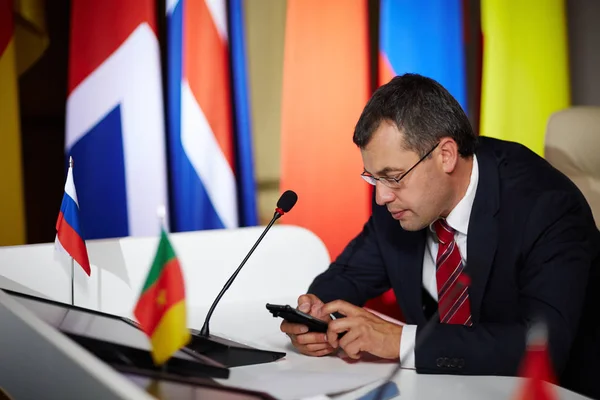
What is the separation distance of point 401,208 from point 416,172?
0.36ft

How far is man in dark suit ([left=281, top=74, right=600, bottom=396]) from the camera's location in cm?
168

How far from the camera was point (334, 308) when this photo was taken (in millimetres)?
1778

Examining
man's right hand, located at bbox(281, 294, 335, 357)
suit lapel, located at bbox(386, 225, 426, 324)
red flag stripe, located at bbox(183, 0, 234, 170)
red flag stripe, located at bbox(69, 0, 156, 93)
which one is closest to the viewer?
man's right hand, located at bbox(281, 294, 335, 357)

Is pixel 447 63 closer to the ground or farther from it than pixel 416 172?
farther from it

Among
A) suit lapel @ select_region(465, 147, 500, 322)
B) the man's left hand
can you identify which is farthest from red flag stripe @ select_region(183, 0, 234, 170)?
the man's left hand

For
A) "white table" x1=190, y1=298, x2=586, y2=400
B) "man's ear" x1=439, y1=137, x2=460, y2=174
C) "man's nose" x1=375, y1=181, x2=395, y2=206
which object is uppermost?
"man's ear" x1=439, y1=137, x2=460, y2=174

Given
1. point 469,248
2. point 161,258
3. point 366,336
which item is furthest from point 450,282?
point 161,258

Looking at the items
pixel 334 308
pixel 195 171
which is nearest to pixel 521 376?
pixel 334 308

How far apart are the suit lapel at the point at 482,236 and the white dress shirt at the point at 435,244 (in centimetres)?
4

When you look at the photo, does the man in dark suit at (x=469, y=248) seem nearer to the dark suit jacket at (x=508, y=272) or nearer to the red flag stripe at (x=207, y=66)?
the dark suit jacket at (x=508, y=272)

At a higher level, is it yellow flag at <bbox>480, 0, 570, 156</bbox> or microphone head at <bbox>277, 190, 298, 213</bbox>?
yellow flag at <bbox>480, 0, 570, 156</bbox>

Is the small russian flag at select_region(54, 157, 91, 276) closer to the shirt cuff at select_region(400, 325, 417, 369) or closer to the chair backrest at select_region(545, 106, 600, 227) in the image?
the shirt cuff at select_region(400, 325, 417, 369)

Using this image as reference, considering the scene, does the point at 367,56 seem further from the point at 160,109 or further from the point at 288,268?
the point at 288,268

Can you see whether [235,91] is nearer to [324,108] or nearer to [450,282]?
[324,108]
